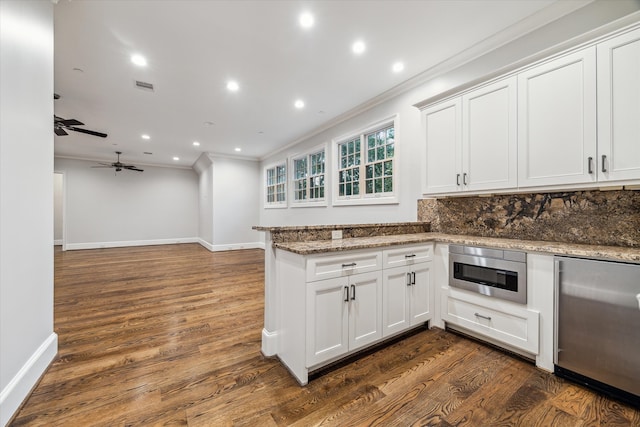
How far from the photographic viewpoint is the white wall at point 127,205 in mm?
7785

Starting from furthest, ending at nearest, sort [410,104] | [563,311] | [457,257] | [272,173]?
[272,173]
[410,104]
[457,257]
[563,311]

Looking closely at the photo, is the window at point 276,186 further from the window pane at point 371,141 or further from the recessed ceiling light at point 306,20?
the recessed ceiling light at point 306,20

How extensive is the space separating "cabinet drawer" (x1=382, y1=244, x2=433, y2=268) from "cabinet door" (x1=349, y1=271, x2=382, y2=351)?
0.16 m

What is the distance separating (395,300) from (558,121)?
1911 mm

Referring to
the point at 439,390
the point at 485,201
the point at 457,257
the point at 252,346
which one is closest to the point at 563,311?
the point at 457,257

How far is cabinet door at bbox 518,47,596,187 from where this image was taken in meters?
1.86

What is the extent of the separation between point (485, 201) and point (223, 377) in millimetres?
2953

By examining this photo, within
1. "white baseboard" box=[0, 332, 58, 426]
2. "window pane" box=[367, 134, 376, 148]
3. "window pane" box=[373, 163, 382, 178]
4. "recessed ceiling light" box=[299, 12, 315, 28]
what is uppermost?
"recessed ceiling light" box=[299, 12, 315, 28]

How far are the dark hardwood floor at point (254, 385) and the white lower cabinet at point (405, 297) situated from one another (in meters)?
0.19

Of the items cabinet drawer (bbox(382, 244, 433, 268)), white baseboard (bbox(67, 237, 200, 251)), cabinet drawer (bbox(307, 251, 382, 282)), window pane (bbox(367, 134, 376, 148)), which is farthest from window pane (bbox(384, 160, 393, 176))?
white baseboard (bbox(67, 237, 200, 251))

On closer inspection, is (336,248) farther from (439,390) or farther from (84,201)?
Answer: (84,201)

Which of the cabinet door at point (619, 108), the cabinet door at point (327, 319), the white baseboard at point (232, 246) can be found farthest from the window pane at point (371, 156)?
the white baseboard at point (232, 246)

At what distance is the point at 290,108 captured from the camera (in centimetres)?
433

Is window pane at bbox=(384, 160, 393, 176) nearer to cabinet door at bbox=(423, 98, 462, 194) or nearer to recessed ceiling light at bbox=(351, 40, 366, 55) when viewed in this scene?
cabinet door at bbox=(423, 98, 462, 194)
